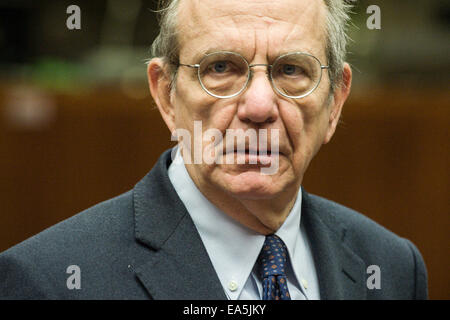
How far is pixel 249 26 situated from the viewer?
1.63 meters

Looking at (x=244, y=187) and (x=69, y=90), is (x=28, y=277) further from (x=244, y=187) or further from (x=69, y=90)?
(x=69, y=90)

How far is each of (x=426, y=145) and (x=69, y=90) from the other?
2.20 meters

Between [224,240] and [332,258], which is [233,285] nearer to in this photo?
[224,240]

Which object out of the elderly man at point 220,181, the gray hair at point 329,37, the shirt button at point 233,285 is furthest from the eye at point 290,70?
the shirt button at point 233,285

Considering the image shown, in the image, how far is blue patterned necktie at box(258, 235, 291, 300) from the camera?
1688 millimetres

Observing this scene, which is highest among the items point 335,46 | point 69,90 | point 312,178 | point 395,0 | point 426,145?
point 395,0

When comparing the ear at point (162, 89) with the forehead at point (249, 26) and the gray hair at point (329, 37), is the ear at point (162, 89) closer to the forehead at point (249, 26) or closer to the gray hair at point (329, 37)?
the gray hair at point (329, 37)

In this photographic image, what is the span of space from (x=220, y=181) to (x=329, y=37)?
579mm

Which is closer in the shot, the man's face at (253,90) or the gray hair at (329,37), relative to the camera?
the man's face at (253,90)

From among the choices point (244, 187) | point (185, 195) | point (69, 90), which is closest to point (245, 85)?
point (244, 187)

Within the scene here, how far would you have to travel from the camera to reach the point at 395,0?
3.89 metres

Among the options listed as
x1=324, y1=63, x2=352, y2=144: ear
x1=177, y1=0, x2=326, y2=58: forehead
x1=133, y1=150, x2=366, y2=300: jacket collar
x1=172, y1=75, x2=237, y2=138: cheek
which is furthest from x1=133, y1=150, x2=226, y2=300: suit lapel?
x1=324, y1=63, x2=352, y2=144: ear

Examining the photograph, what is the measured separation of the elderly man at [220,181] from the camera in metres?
1.59
